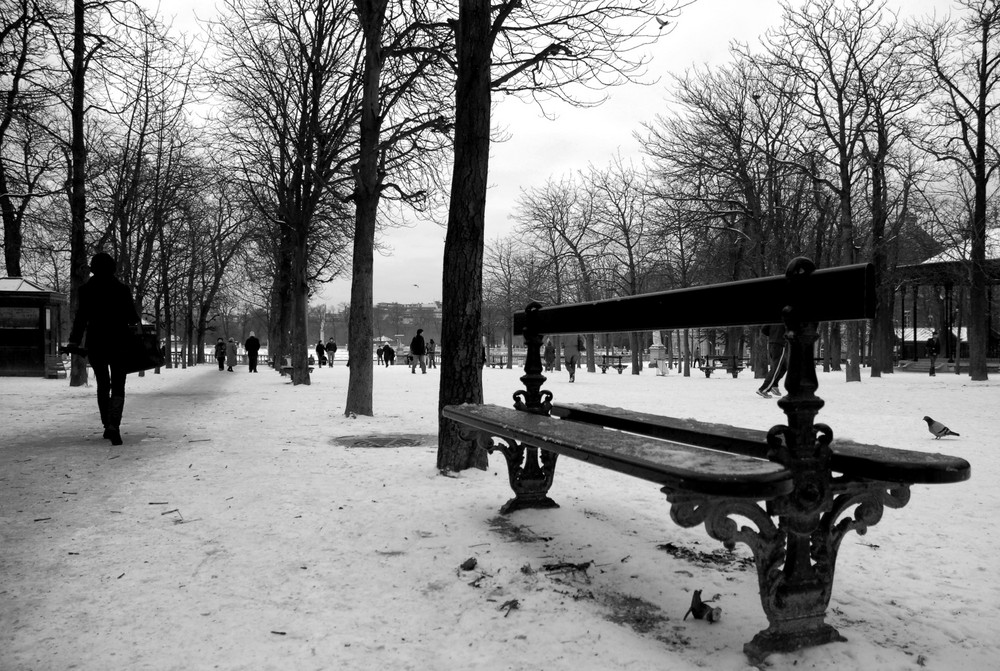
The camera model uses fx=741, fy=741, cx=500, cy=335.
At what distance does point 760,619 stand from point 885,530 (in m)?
1.81

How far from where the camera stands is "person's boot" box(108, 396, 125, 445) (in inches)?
286

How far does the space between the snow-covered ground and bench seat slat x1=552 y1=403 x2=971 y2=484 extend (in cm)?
55

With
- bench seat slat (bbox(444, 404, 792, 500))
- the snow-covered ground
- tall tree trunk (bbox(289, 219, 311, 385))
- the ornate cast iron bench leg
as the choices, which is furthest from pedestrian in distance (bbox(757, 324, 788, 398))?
tall tree trunk (bbox(289, 219, 311, 385))

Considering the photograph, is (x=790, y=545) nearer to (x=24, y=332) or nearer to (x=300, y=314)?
(x=300, y=314)

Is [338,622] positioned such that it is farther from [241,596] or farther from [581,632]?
[581,632]

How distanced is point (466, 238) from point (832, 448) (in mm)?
3569

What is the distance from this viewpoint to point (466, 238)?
576 centimetres

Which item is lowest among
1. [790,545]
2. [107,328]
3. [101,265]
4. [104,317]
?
[790,545]

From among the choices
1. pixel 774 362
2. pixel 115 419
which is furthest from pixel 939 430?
pixel 774 362

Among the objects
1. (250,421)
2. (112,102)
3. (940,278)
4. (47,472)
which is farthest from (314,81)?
(940,278)

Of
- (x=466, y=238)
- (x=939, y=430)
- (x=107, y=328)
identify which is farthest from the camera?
(x=939, y=430)

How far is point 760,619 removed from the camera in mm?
2730

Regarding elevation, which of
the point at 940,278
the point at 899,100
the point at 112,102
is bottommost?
the point at 940,278

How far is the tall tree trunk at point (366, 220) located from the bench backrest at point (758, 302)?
7033mm
